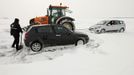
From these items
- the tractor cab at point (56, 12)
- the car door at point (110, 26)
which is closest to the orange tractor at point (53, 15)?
the tractor cab at point (56, 12)

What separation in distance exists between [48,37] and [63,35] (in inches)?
37.8

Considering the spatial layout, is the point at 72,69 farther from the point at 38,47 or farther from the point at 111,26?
the point at 111,26

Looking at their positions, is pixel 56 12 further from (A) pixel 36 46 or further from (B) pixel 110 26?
(A) pixel 36 46

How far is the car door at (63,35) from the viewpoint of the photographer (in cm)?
1372

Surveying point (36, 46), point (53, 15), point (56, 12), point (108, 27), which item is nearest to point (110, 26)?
point (108, 27)

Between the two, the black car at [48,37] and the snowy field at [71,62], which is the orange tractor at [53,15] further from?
the snowy field at [71,62]

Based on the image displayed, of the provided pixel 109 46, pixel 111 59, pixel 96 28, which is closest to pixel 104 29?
pixel 96 28

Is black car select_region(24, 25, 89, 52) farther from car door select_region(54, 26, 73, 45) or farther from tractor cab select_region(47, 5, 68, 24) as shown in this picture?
tractor cab select_region(47, 5, 68, 24)

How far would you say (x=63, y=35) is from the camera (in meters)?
13.8

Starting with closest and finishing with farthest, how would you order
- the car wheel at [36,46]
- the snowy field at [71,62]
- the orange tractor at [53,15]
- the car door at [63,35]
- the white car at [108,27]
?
the snowy field at [71,62] → the car wheel at [36,46] → the car door at [63,35] → the orange tractor at [53,15] → the white car at [108,27]

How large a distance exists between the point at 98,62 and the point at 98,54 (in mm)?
1443

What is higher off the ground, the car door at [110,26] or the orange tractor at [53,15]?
the orange tractor at [53,15]

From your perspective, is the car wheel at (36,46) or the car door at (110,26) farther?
the car door at (110,26)

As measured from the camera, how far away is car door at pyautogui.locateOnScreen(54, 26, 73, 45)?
1372cm
